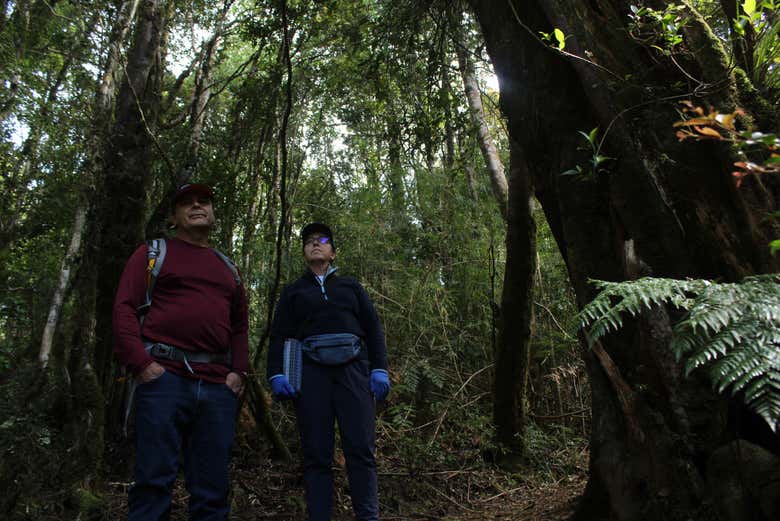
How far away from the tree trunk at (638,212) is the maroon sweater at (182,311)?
6.68ft

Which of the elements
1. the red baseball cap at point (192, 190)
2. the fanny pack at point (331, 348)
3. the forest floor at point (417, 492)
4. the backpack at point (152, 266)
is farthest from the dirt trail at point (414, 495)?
the red baseball cap at point (192, 190)

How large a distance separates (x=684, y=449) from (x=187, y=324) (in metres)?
2.51

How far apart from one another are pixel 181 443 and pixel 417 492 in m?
2.71

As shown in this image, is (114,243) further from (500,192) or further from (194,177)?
(500,192)

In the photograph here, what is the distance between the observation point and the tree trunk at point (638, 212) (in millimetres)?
2348

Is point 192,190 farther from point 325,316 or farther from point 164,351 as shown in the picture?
point 325,316

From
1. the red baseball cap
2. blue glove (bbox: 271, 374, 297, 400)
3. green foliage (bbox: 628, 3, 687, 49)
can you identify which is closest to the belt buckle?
blue glove (bbox: 271, 374, 297, 400)

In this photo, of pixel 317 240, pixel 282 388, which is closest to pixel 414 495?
pixel 282 388

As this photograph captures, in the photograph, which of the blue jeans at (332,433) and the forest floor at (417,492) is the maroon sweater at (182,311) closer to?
the blue jeans at (332,433)

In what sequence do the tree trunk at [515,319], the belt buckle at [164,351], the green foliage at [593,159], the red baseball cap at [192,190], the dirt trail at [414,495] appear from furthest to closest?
the tree trunk at [515,319] < the dirt trail at [414,495] < the red baseball cap at [192,190] < the belt buckle at [164,351] < the green foliage at [593,159]

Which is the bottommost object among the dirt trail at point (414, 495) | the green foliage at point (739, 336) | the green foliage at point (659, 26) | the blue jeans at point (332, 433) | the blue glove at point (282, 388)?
the dirt trail at point (414, 495)

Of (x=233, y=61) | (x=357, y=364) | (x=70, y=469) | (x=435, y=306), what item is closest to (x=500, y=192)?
(x=435, y=306)

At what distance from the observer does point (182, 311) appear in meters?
3.12

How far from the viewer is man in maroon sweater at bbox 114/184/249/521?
285 centimetres
